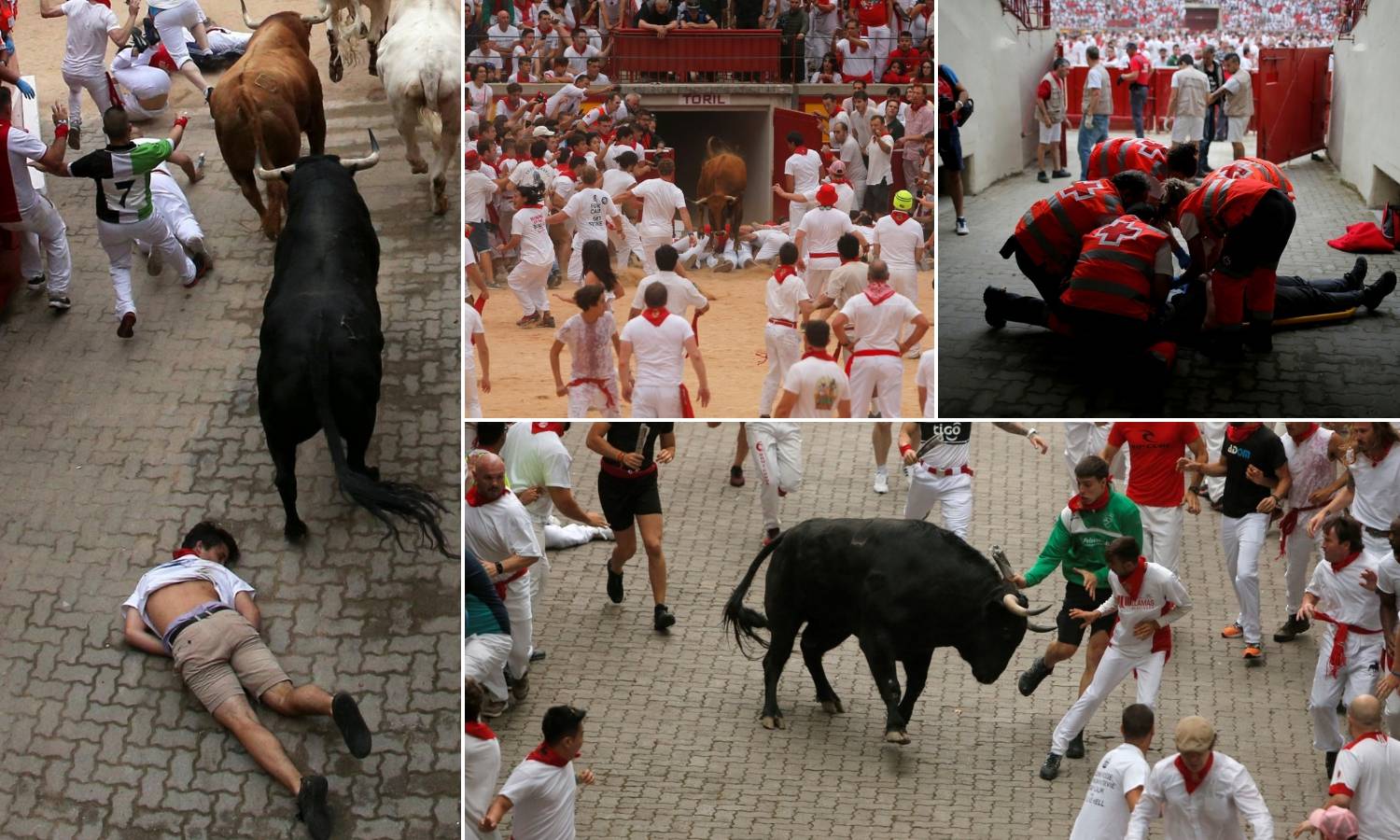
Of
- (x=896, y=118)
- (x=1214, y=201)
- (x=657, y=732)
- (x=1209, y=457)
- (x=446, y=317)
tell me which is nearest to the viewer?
(x=896, y=118)

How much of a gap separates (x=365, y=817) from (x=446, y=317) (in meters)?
4.07

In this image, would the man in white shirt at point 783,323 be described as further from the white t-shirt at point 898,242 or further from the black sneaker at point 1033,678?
the black sneaker at point 1033,678

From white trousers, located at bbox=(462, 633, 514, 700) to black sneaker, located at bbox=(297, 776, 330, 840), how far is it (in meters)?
0.86

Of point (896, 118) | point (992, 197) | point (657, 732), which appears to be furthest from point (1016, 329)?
point (657, 732)

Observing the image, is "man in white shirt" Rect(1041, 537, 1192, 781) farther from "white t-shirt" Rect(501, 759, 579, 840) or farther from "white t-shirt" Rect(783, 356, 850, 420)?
"white t-shirt" Rect(501, 759, 579, 840)

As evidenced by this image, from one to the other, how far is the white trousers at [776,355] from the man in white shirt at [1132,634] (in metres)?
1.72

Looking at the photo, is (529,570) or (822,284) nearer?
(822,284)

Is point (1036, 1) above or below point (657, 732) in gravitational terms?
above

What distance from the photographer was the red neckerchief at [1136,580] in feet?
30.0

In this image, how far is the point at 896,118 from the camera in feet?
27.3

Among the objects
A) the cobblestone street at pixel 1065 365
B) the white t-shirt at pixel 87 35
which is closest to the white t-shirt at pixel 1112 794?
the cobblestone street at pixel 1065 365

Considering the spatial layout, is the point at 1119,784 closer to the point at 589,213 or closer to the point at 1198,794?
the point at 1198,794

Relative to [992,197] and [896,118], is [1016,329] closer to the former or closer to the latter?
[992,197]

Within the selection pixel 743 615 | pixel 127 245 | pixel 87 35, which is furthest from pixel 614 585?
pixel 87 35
